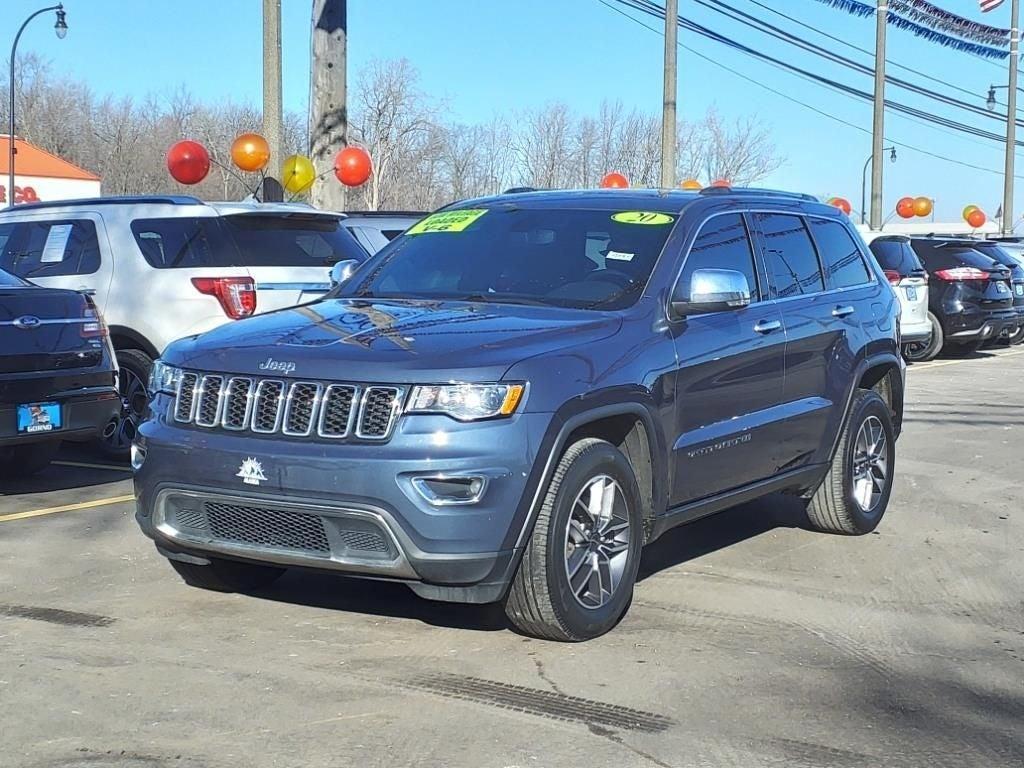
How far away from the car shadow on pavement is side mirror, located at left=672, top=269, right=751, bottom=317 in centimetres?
137

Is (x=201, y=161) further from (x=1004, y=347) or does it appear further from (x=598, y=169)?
(x=598, y=169)

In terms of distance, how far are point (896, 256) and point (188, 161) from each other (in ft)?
31.0

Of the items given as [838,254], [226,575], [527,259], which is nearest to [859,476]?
[838,254]

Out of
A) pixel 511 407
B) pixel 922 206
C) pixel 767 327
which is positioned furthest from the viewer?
pixel 922 206

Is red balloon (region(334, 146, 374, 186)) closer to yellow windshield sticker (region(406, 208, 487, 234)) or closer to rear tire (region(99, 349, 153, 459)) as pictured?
rear tire (region(99, 349, 153, 459))

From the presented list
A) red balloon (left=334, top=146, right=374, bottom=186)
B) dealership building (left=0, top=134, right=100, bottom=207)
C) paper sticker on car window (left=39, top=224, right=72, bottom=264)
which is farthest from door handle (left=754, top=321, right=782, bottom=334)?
dealership building (left=0, top=134, right=100, bottom=207)

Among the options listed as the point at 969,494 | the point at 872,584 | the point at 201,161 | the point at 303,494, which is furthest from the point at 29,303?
the point at 201,161

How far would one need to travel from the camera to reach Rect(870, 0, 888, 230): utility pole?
3055 cm

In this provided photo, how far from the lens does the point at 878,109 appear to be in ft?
102

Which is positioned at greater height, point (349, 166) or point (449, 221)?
point (349, 166)

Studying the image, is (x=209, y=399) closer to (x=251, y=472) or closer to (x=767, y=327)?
(x=251, y=472)

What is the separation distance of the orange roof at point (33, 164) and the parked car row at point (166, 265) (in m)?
55.7

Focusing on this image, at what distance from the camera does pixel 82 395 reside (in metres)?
8.03

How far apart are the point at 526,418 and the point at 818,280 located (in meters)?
2.88
